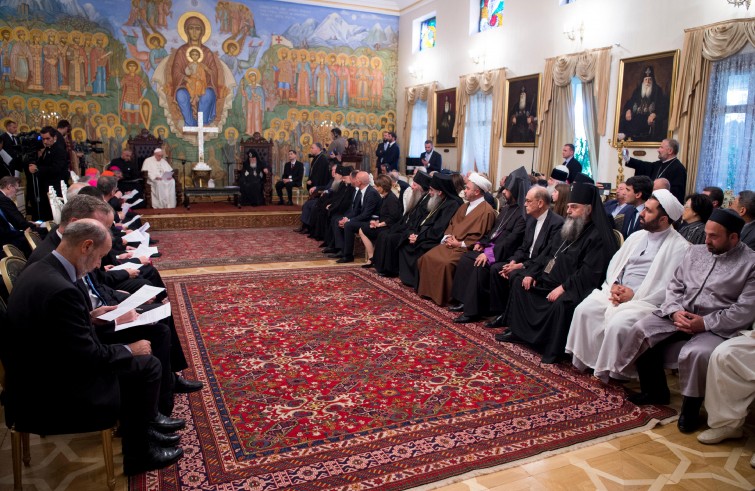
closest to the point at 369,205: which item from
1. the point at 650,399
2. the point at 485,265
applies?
the point at 485,265

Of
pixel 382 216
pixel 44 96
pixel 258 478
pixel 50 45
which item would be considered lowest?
pixel 258 478

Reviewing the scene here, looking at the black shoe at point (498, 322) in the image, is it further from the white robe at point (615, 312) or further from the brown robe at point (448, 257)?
the white robe at point (615, 312)

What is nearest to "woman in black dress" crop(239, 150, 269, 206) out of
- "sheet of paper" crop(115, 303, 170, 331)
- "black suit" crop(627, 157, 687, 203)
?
"black suit" crop(627, 157, 687, 203)

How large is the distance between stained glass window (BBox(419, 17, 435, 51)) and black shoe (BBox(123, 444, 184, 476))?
14.5 metres

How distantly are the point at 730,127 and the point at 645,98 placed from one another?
1.48 metres

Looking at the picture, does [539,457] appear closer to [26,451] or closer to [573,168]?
[26,451]

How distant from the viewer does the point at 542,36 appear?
11.4 m

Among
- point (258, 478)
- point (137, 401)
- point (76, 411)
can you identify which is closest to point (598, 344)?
point (258, 478)

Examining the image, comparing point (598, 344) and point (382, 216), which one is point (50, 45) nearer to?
point (382, 216)

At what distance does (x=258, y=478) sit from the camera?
307cm

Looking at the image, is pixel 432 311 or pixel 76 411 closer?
pixel 76 411

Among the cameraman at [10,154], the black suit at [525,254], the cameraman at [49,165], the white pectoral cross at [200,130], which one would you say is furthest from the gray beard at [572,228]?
the white pectoral cross at [200,130]

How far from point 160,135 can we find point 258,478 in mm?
13674

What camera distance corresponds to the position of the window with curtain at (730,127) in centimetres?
761
